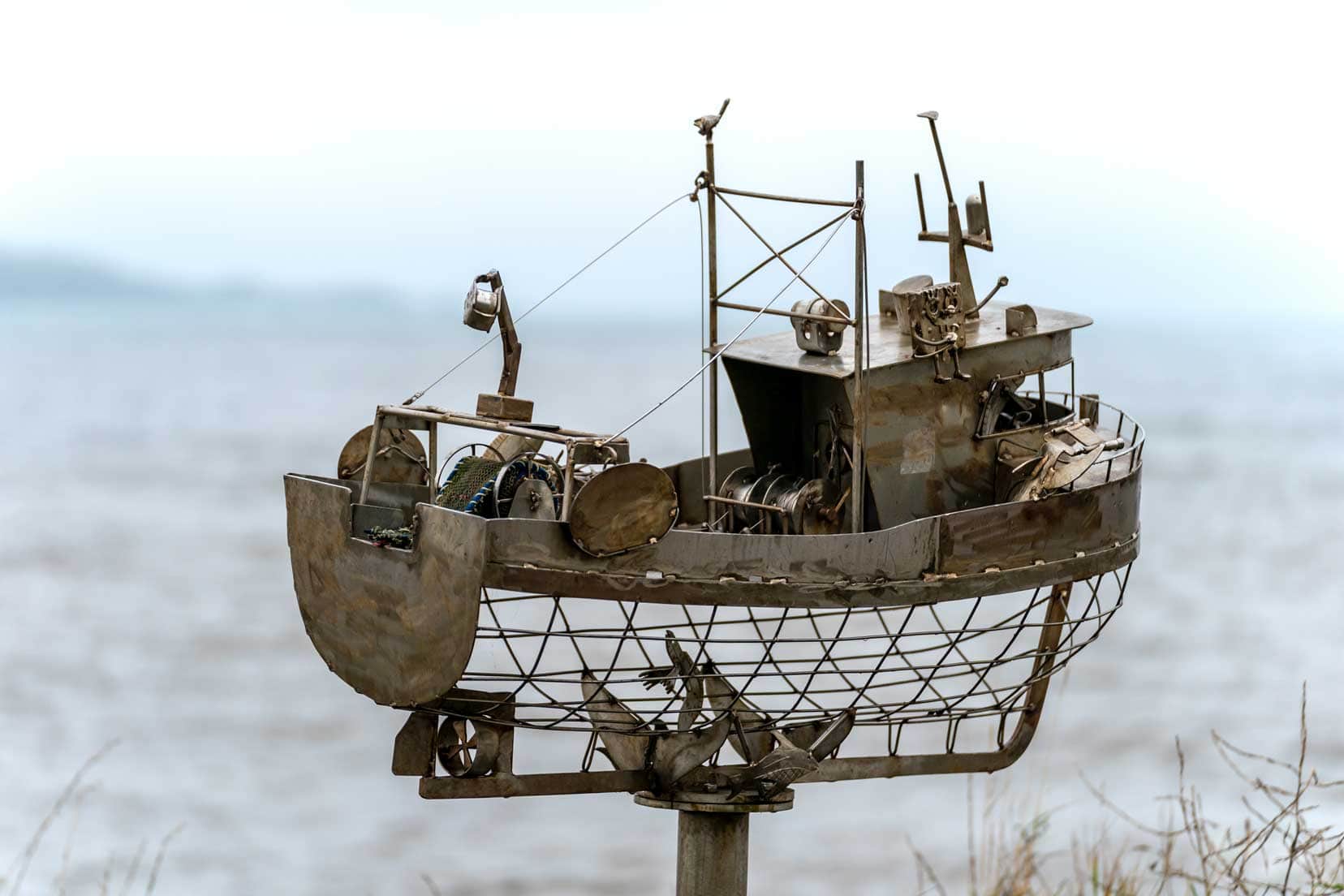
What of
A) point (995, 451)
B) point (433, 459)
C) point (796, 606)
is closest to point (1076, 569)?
point (995, 451)

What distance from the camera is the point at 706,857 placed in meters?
9.70

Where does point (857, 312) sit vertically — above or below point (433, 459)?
above

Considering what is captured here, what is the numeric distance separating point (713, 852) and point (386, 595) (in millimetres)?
2140

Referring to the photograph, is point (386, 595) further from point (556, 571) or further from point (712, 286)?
point (712, 286)

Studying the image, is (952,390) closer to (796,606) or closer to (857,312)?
(857,312)

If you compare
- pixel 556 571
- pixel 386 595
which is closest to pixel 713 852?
pixel 556 571

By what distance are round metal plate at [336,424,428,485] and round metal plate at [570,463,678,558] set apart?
52.4 inches

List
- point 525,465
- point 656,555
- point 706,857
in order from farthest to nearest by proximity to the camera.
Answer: point 706,857 < point 525,465 < point 656,555

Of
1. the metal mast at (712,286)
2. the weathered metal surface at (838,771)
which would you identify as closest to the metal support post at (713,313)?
the metal mast at (712,286)

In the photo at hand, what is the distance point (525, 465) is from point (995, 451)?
2.29m

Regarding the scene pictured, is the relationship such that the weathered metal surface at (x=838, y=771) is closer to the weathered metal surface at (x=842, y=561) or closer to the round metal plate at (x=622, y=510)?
the weathered metal surface at (x=842, y=561)

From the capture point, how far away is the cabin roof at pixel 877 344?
9438 mm

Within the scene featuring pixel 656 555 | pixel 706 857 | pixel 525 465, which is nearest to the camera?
pixel 656 555

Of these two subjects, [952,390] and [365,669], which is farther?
[952,390]
